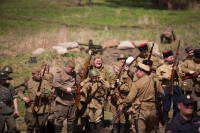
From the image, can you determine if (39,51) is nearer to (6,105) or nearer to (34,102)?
(34,102)

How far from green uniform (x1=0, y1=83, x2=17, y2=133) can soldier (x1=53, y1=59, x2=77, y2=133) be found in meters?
1.11

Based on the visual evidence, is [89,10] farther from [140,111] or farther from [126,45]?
[140,111]

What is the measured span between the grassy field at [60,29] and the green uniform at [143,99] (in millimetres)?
5283

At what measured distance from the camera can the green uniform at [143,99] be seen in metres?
5.43

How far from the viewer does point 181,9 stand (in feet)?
113

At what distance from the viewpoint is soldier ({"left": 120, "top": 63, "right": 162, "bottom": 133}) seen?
544cm

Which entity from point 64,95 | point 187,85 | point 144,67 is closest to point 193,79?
point 187,85

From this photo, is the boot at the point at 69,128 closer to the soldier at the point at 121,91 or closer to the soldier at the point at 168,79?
the soldier at the point at 121,91

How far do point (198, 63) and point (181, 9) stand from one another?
29.0 metres

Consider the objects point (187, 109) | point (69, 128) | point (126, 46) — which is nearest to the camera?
point (187, 109)

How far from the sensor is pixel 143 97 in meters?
5.48

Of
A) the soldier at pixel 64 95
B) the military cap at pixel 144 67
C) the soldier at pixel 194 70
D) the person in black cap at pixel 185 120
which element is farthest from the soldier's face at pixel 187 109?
the soldier at pixel 194 70

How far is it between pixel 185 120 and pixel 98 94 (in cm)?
301

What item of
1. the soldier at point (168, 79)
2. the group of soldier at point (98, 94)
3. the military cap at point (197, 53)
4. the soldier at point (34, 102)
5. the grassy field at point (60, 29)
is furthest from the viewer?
the grassy field at point (60, 29)
